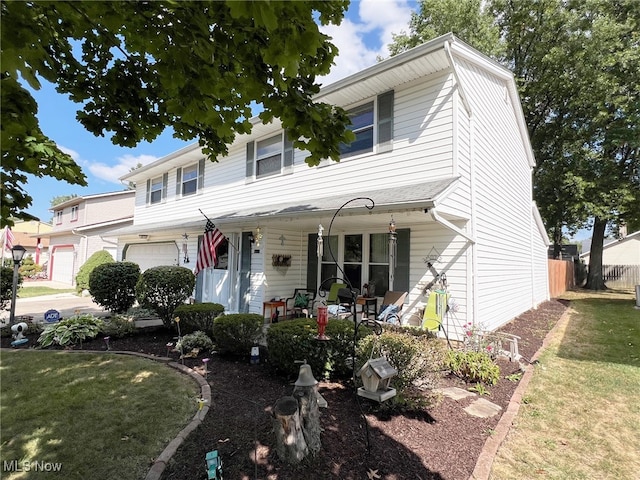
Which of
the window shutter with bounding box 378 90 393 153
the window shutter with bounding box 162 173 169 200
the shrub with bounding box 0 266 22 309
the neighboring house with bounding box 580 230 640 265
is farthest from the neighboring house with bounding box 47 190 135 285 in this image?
the neighboring house with bounding box 580 230 640 265

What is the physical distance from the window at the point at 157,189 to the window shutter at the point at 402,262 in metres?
11.2

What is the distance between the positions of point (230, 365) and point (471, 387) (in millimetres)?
3630

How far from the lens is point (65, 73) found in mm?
2920

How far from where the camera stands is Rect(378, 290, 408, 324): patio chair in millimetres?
6608

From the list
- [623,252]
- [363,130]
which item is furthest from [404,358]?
[623,252]

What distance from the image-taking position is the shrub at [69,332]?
20.7 feet

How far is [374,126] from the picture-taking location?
764 cm

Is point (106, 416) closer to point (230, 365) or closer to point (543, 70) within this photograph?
point (230, 365)

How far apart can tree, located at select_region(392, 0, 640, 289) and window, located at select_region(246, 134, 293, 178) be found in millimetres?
14548

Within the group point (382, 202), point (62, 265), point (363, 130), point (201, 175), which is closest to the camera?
point (382, 202)

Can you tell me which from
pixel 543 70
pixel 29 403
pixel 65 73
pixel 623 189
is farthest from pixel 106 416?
pixel 543 70

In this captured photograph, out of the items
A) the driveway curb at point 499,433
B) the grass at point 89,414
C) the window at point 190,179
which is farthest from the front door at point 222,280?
the driveway curb at point 499,433

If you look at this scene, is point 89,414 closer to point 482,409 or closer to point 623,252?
point 482,409

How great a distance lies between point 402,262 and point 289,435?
5.06 metres
